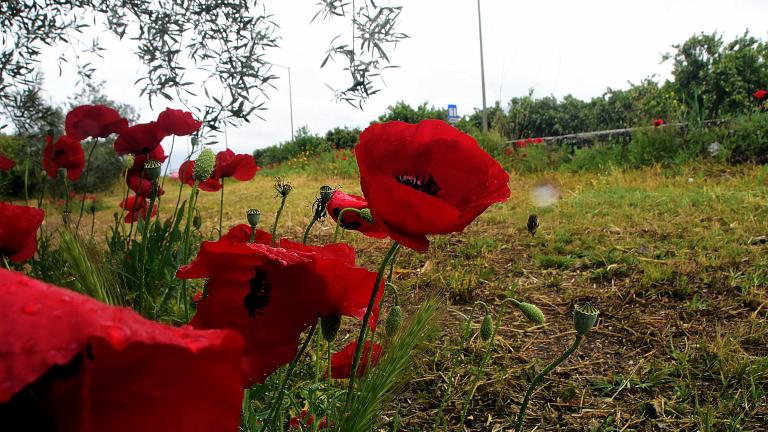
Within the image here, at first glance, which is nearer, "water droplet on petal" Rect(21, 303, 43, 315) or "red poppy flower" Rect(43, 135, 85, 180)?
"water droplet on petal" Rect(21, 303, 43, 315)

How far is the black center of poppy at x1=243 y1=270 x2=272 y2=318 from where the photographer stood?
1.82 ft

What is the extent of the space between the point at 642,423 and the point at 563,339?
1.92ft

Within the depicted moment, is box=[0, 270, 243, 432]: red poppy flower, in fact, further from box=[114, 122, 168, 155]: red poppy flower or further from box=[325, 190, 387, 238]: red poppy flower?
box=[114, 122, 168, 155]: red poppy flower

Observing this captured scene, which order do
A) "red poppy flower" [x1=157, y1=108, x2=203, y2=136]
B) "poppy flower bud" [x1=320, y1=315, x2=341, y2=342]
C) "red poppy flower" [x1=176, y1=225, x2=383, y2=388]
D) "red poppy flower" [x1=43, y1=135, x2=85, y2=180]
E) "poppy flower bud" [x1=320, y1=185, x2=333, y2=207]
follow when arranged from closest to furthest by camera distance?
1. "red poppy flower" [x1=176, y1=225, x2=383, y2=388]
2. "poppy flower bud" [x1=320, y1=315, x2=341, y2=342]
3. "poppy flower bud" [x1=320, y1=185, x2=333, y2=207]
4. "red poppy flower" [x1=157, y1=108, x2=203, y2=136]
5. "red poppy flower" [x1=43, y1=135, x2=85, y2=180]

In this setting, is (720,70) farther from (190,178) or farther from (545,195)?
(190,178)

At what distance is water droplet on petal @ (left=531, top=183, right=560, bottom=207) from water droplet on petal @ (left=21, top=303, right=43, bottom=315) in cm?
479

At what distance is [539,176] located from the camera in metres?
7.16

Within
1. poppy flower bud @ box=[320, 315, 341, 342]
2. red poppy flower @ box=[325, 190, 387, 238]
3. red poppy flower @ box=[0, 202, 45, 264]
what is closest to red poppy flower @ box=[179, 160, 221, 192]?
red poppy flower @ box=[0, 202, 45, 264]

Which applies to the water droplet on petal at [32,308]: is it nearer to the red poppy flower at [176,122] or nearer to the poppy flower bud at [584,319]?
the poppy flower bud at [584,319]

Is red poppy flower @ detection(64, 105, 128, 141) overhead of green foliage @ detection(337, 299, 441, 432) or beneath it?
overhead

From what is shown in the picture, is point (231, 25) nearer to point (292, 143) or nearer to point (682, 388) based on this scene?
point (682, 388)

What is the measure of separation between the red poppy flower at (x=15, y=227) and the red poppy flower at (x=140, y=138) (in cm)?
59

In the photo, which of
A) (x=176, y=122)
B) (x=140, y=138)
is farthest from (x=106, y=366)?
(x=140, y=138)

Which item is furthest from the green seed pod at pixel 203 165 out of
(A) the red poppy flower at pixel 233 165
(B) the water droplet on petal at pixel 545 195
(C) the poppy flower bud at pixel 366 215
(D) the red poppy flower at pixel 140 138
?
(B) the water droplet on petal at pixel 545 195
